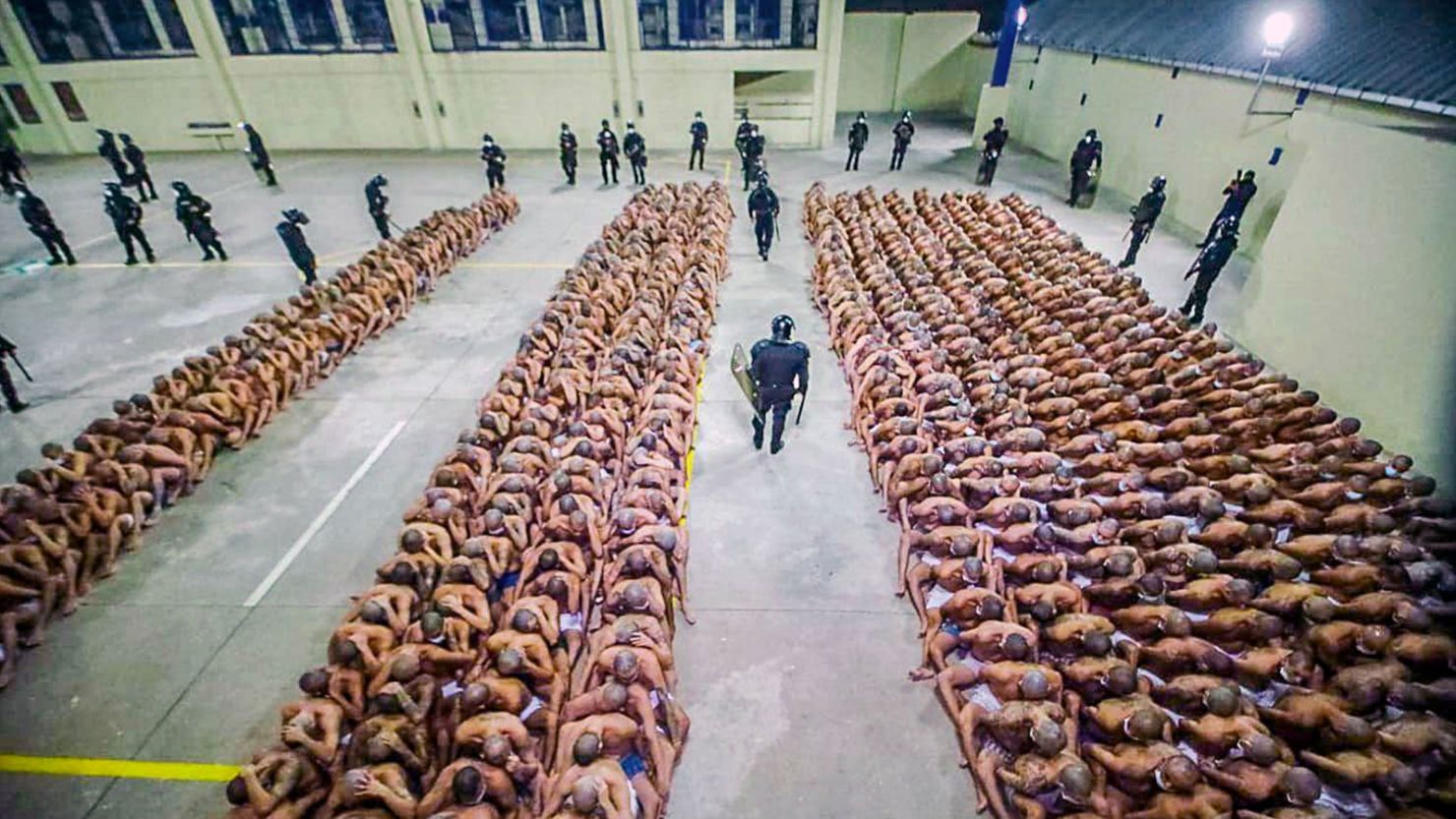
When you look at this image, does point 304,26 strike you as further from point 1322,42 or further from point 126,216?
point 1322,42

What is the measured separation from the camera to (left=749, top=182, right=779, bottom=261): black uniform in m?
13.4

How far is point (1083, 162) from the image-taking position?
1661 cm

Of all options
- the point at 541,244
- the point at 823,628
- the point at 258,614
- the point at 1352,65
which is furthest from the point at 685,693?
the point at 1352,65

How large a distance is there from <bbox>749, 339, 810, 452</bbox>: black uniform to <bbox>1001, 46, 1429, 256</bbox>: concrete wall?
9.68 metres

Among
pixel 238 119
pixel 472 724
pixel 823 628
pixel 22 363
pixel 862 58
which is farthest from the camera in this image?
pixel 862 58

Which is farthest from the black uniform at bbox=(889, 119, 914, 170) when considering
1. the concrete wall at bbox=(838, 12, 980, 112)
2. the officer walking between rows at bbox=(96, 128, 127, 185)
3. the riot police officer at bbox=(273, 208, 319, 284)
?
the officer walking between rows at bbox=(96, 128, 127, 185)

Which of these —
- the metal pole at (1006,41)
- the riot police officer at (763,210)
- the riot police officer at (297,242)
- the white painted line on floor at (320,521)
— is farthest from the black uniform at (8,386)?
the metal pole at (1006,41)

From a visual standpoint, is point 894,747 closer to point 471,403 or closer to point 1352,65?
point 471,403

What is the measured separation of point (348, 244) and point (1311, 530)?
18234 millimetres

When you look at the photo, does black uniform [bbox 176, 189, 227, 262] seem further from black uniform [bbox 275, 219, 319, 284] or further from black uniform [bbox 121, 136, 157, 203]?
black uniform [bbox 121, 136, 157, 203]

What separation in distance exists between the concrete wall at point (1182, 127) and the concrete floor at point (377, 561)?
8.87ft

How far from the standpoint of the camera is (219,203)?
62.9 ft

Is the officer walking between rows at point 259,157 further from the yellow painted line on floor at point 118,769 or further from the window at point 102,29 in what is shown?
the yellow painted line on floor at point 118,769

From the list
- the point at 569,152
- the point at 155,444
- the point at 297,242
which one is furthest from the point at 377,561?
the point at 569,152
